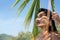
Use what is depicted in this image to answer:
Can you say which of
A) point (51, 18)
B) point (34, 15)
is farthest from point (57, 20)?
point (34, 15)

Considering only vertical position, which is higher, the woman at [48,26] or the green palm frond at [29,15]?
the green palm frond at [29,15]

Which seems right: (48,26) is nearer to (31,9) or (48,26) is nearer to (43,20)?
(43,20)

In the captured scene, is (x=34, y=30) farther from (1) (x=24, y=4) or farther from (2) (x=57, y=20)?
(2) (x=57, y=20)

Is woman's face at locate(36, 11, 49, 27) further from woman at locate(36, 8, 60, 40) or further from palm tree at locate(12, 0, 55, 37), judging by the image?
palm tree at locate(12, 0, 55, 37)

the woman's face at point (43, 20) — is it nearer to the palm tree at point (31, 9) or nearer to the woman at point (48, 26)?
the woman at point (48, 26)

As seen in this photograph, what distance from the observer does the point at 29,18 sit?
5.20 m

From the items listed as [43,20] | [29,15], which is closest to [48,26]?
[43,20]

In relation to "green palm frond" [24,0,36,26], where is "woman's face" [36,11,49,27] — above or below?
below

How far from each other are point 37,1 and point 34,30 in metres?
0.74

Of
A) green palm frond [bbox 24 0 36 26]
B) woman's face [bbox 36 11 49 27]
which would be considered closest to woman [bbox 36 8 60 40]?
woman's face [bbox 36 11 49 27]

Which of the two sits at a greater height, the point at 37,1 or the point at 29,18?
the point at 37,1

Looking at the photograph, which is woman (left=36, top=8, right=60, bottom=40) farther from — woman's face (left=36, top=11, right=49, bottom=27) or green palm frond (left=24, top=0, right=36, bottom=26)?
green palm frond (left=24, top=0, right=36, bottom=26)

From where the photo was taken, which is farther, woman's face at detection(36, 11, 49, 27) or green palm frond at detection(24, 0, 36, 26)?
green palm frond at detection(24, 0, 36, 26)

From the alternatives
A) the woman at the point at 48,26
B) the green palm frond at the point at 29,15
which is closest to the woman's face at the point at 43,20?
the woman at the point at 48,26
